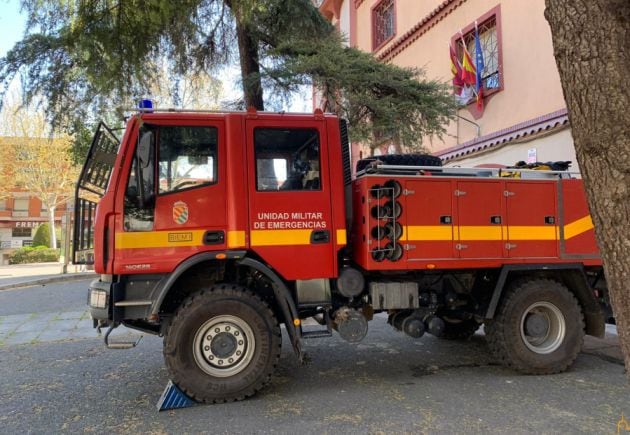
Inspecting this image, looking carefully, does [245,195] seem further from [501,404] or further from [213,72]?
[213,72]

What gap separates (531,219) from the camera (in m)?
5.24

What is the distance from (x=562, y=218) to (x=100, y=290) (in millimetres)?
4797

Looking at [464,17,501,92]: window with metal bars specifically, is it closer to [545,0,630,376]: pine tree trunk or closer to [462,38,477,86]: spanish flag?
[462,38,477,86]: spanish flag

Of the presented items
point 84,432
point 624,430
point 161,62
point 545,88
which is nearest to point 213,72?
point 161,62

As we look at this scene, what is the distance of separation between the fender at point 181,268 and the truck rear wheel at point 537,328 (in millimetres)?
2889

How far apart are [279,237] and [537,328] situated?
118 inches

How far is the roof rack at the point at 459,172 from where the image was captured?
4.98 m

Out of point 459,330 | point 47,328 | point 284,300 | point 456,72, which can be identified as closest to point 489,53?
point 456,72

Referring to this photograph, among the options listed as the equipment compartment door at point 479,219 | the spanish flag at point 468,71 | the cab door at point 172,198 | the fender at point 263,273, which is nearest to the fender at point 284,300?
the fender at point 263,273

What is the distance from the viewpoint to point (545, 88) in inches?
390

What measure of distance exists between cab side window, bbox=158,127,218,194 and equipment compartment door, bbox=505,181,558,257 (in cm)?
310

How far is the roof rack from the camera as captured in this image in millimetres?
4977

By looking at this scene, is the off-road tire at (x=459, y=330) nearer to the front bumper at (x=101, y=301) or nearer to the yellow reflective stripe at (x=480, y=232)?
the yellow reflective stripe at (x=480, y=232)

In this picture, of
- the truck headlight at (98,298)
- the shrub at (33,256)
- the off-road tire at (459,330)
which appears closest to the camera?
the truck headlight at (98,298)
